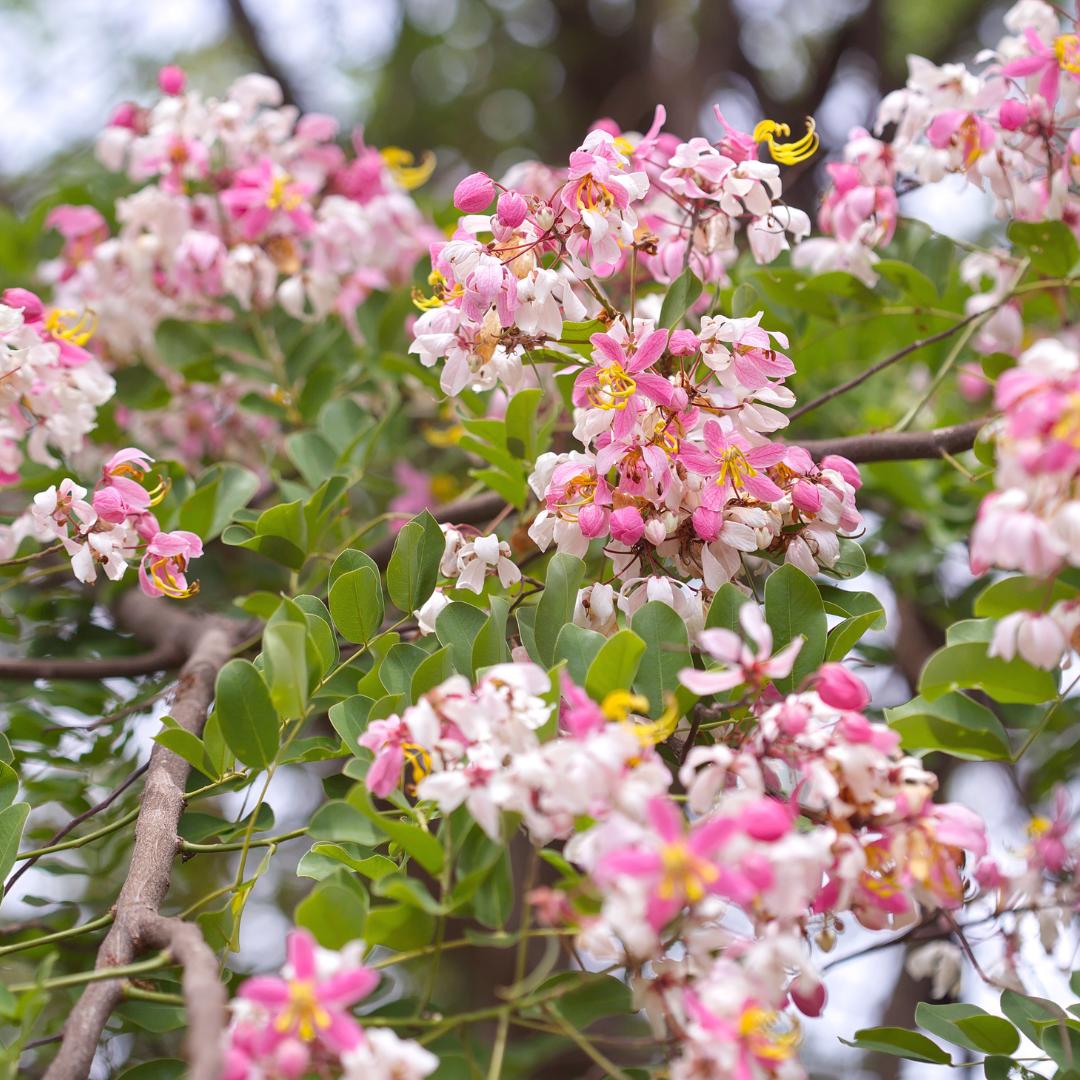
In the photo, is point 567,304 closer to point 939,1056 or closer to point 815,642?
point 815,642

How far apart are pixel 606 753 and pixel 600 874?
6cm

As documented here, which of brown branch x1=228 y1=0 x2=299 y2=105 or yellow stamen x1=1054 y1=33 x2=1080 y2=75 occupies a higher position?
brown branch x1=228 y1=0 x2=299 y2=105

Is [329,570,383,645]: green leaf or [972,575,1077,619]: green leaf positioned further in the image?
[329,570,383,645]: green leaf

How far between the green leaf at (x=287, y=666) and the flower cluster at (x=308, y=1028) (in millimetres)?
211

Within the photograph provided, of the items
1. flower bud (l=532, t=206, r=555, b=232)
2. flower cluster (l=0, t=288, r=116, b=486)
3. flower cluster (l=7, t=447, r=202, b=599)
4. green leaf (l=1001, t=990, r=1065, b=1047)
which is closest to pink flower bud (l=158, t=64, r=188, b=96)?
flower cluster (l=0, t=288, r=116, b=486)

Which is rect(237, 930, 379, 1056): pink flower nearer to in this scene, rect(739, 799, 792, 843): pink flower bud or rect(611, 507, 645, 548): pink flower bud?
rect(739, 799, 792, 843): pink flower bud

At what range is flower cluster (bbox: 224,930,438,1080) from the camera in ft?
1.31

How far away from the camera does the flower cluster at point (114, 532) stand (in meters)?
0.78

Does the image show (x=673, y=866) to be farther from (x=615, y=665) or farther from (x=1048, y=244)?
(x=1048, y=244)

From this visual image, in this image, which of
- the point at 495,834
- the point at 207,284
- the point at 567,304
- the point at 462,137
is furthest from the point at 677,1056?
the point at 462,137

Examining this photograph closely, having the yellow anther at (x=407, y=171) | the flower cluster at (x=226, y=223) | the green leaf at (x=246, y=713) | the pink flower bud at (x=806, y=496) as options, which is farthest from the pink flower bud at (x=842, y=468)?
the yellow anther at (x=407, y=171)

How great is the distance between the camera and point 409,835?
0.51 m

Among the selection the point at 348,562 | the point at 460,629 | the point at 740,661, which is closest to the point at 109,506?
the point at 348,562

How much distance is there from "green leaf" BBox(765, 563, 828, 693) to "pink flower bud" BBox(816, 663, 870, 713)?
144mm
